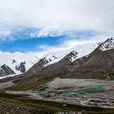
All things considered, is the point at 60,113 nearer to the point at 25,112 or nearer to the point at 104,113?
the point at 25,112

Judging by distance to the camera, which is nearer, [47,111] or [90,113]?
[47,111]

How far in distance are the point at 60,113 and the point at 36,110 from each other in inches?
293

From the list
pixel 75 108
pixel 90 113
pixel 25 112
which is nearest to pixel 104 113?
pixel 90 113

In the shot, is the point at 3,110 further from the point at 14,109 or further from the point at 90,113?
the point at 90,113

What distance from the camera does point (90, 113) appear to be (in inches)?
5408

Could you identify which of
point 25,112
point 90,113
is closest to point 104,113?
point 90,113

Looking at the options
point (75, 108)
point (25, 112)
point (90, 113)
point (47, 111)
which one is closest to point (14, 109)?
point (25, 112)

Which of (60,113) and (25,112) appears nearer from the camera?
(25,112)

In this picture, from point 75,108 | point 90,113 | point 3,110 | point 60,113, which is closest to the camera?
point 3,110

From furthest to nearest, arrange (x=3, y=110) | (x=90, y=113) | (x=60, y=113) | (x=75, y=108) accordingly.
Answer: (x=75, y=108) → (x=90, y=113) → (x=60, y=113) → (x=3, y=110)

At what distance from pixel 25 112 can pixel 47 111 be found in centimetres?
1235

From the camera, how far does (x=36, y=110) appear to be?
126062 mm

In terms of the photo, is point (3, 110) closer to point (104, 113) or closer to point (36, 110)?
point (36, 110)

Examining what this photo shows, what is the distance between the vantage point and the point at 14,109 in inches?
4624
